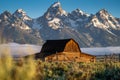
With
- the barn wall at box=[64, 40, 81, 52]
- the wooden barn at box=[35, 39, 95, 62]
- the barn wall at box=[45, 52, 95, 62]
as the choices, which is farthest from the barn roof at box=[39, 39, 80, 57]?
the barn wall at box=[45, 52, 95, 62]

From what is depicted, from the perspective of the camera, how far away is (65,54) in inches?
2640

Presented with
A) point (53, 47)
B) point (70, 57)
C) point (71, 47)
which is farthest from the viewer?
point (71, 47)

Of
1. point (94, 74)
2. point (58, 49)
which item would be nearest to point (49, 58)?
point (58, 49)

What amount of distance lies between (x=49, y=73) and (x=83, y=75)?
2.06m

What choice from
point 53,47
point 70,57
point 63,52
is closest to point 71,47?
point 70,57

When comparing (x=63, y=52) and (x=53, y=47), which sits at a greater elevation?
(x=53, y=47)

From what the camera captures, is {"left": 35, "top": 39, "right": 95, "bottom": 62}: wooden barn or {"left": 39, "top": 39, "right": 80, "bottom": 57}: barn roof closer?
{"left": 35, "top": 39, "right": 95, "bottom": 62}: wooden barn

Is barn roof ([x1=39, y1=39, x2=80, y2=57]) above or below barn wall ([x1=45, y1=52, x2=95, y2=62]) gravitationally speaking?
above

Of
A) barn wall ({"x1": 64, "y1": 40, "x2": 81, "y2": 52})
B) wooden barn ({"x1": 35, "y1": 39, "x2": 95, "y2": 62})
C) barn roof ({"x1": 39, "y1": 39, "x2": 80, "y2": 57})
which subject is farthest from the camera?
barn wall ({"x1": 64, "y1": 40, "x2": 81, "y2": 52})

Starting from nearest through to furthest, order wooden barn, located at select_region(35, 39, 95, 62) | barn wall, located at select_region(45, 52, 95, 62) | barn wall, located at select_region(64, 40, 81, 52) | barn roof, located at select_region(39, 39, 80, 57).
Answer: barn wall, located at select_region(45, 52, 95, 62) < wooden barn, located at select_region(35, 39, 95, 62) < barn roof, located at select_region(39, 39, 80, 57) < barn wall, located at select_region(64, 40, 81, 52)

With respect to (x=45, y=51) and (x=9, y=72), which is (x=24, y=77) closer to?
(x=9, y=72)

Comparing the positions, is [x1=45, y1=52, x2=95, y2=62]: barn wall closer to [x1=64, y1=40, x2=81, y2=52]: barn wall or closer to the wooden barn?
the wooden barn

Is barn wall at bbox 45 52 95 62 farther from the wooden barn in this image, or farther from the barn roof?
the barn roof

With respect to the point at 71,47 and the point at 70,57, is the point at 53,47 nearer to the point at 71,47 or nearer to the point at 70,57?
the point at 70,57
